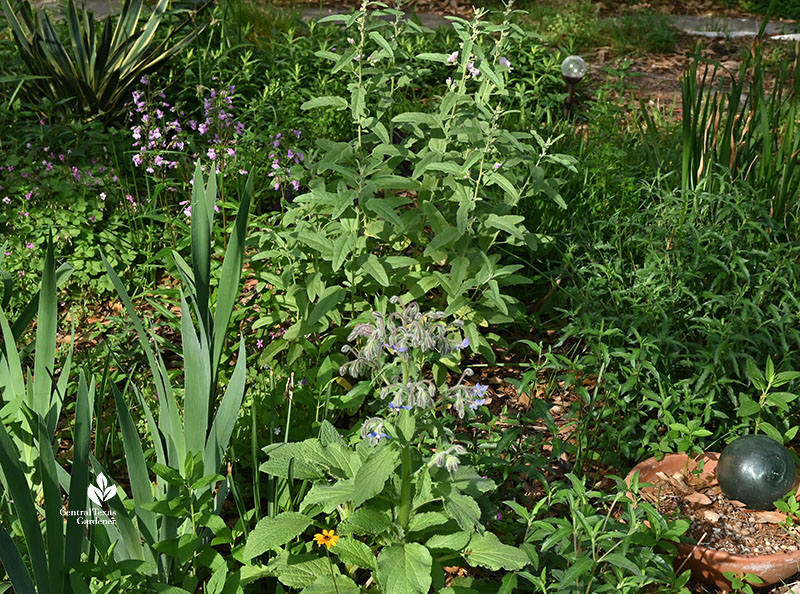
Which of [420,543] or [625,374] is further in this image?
[625,374]

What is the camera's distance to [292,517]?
7.09 ft

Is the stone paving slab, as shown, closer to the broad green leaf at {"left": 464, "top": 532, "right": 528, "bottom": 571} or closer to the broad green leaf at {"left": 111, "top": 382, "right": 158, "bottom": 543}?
the broad green leaf at {"left": 464, "top": 532, "right": 528, "bottom": 571}

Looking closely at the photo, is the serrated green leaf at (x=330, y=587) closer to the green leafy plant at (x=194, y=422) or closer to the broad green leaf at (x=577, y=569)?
the green leafy plant at (x=194, y=422)

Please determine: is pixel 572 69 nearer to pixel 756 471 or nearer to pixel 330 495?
pixel 756 471

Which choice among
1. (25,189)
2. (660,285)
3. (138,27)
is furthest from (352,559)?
(138,27)

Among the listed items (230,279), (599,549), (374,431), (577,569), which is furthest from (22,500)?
(599,549)

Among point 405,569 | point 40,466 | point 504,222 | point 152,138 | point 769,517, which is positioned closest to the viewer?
point 40,466

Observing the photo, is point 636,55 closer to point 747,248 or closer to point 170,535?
point 747,248

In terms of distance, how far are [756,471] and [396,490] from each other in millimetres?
1169

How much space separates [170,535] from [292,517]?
299 mm

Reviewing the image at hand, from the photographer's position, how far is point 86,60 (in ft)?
15.6

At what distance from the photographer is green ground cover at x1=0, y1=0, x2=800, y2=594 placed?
6.68 feet

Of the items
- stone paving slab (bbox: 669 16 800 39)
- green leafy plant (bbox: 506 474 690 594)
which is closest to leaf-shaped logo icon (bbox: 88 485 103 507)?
green leafy plant (bbox: 506 474 690 594)

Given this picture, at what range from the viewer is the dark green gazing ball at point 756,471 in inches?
103
